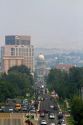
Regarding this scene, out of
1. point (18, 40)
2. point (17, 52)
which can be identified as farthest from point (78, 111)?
point (18, 40)

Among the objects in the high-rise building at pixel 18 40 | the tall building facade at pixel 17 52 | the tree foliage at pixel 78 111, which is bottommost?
the tall building facade at pixel 17 52

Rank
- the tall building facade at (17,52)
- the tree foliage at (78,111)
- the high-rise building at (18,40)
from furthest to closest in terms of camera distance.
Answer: the high-rise building at (18,40), the tall building facade at (17,52), the tree foliage at (78,111)

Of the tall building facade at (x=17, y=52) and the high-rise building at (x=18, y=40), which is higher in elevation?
the high-rise building at (x=18, y=40)

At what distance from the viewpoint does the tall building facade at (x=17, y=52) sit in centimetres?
8425

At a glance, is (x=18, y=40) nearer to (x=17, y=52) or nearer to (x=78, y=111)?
(x=17, y=52)

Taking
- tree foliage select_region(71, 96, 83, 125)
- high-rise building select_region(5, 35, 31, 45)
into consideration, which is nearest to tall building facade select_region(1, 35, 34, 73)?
high-rise building select_region(5, 35, 31, 45)

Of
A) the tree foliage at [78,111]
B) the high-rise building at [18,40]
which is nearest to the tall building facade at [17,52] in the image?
the high-rise building at [18,40]

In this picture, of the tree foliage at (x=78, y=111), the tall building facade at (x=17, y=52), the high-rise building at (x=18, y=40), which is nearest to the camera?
the tree foliage at (x=78, y=111)

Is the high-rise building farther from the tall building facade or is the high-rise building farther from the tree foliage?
the tree foliage

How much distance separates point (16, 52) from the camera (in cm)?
8762

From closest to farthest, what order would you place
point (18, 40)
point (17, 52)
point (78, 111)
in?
Answer: point (78, 111) < point (17, 52) < point (18, 40)

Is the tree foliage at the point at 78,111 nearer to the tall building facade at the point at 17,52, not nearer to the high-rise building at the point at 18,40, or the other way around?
the tall building facade at the point at 17,52

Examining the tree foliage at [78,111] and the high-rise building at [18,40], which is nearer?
the tree foliage at [78,111]

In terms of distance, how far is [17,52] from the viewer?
87.6 m
